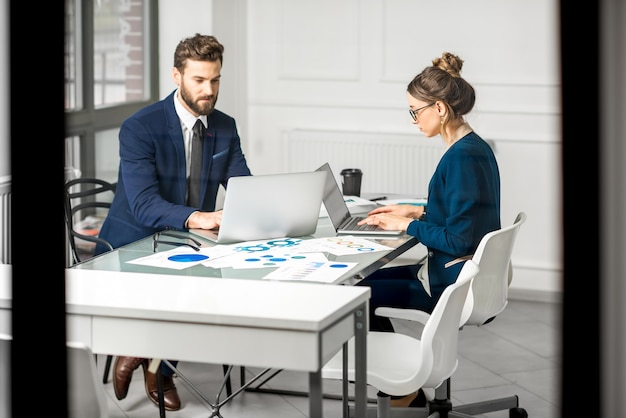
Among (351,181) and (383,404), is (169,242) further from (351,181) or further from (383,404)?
(383,404)

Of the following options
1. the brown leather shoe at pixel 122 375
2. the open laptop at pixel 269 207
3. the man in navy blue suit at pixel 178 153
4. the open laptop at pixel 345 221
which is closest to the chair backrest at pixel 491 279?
the open laptop at pixel 345 221

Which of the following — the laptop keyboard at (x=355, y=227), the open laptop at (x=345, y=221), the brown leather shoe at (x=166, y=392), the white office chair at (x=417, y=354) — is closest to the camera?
the white office chair at (x=417, y=354)

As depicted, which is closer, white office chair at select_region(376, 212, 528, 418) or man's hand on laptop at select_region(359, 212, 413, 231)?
white office chair at select_region(376, 212, 528, 418)

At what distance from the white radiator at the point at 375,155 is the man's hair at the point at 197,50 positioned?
306mm

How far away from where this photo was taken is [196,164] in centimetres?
288

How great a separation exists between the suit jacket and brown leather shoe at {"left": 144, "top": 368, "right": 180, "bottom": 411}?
72cm

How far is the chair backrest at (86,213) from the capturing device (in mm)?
2742

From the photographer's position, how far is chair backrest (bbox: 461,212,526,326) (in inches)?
104

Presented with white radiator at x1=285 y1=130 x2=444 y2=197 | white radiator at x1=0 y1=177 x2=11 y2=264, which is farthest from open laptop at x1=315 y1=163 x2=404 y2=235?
white radiator at x1=0 y1=177 x2=11 y2=264

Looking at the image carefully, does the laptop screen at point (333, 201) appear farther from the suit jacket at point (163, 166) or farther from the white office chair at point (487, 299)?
the white office chair at point (487, 299)

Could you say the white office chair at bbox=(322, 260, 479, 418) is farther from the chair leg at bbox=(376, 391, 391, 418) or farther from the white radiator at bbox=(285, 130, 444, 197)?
the white radiator at bbox=(285, 130, 444, 197)

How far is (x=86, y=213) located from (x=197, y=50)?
553 mm

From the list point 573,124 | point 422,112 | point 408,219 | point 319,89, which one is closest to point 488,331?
point 408,219

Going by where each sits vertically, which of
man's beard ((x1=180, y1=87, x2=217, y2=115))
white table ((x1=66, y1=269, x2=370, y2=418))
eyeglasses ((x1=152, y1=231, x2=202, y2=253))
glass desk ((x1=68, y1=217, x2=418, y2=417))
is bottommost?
white table ((x1=66, y1=269, x2=370, y2=418))
